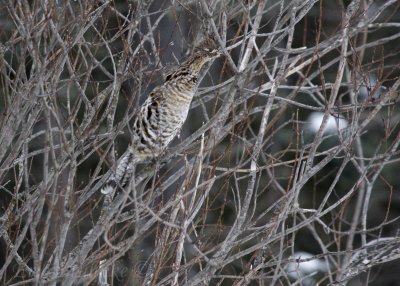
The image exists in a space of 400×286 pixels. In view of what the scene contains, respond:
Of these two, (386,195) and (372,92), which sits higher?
(372,92)

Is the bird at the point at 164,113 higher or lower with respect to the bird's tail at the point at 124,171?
higher

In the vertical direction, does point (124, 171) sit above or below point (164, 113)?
below

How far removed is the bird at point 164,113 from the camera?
655 cm

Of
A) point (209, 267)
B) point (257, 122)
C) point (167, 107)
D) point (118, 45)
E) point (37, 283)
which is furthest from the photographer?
point (257, 122)

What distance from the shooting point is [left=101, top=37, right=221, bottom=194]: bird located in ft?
21.5

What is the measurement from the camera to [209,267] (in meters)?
4.71

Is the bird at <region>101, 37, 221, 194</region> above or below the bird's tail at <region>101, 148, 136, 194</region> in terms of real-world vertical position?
above

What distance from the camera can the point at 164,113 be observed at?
6.77 metres

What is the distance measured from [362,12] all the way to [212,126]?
1281 millimetres

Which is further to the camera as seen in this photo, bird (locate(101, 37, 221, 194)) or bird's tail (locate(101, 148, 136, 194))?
bird (locate(101, 37, 221, 194))

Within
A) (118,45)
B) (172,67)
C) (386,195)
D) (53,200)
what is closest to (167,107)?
(172,67)

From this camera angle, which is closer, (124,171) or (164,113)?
(124,171)

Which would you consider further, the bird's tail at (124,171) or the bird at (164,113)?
the bird at (164,113)

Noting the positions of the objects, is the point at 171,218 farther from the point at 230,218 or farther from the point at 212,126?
the point at 230,218
